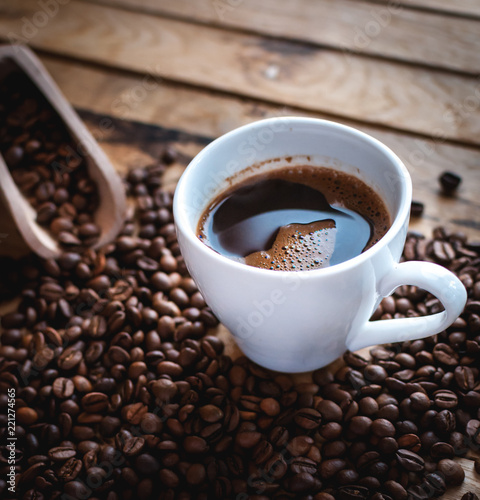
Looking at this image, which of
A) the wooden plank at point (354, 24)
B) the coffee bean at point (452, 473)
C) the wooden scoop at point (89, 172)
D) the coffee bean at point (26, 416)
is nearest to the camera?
the coffee bean at point (452, 473)

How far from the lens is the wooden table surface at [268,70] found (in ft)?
4.80

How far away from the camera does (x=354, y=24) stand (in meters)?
1.74

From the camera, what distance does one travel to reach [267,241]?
937 millimetres

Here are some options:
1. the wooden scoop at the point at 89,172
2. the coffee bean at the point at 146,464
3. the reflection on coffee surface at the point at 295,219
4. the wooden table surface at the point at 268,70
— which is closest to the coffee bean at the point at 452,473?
the reflection on coffee surface at the point at 295,219

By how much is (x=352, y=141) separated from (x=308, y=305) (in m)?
0.33

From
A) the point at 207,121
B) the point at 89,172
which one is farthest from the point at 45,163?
the point at 207,121

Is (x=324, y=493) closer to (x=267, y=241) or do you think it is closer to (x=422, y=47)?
(x=267, y=241)

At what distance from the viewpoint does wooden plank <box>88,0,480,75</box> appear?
64.2 inches

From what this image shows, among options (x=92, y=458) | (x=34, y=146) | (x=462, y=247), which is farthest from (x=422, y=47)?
(x=92, y=458)

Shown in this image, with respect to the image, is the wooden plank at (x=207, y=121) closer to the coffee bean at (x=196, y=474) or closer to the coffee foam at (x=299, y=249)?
the coffee foam at (x=299, y=249)

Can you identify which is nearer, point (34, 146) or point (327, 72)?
point (34, 146)

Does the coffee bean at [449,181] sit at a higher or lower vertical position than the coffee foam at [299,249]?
lower

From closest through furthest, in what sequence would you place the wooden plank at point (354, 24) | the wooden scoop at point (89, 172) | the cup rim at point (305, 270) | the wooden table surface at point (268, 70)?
the cup rim at point (305, 270), the wooden scoop at point (89, 172), the wooden table surface at point (268, 70), the wooden plank at point (354, 24)

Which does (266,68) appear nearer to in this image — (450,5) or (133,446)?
(450,5)
